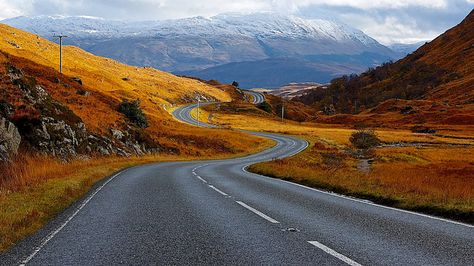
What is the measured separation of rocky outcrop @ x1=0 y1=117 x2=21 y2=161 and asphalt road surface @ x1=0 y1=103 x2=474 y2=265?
1037 centimetres

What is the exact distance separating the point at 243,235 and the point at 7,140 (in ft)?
61.7

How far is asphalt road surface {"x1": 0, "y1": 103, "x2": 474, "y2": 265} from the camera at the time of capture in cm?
757

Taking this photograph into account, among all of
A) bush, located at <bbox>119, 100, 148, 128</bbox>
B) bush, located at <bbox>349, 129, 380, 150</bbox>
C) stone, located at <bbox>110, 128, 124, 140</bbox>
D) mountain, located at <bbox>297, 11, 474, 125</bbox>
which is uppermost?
mountain, located at <bbox>297, 11, 474, 125</bbox>

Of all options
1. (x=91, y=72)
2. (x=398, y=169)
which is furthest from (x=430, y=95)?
(x=398, y=169)

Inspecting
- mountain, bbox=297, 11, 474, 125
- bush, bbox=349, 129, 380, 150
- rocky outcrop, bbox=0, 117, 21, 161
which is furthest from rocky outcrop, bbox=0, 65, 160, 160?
mountain, bbox=297, 11, 474, 125

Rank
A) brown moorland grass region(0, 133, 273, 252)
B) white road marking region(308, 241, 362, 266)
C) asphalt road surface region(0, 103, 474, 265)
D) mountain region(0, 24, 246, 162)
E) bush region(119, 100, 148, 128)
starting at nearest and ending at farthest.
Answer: white road marking region(308, 241, 362, 266) → asphalt road surface region(0, 103, 474, 265) → brown moorland grass region(0, 133, 273, 252) → mountain region(0, 24, 246, 162) → bush region(119, 100, 148, 128)

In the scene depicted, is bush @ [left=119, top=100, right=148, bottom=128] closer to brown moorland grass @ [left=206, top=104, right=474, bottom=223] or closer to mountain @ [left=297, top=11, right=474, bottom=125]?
brown moorland grass @ [left=206, top=104, right=474, bottom=223]

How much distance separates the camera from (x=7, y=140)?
23672 millimetres

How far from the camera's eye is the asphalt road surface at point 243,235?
24.8ft

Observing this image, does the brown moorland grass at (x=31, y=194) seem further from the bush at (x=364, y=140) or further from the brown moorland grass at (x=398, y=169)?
the bush at (x=364, y=140)

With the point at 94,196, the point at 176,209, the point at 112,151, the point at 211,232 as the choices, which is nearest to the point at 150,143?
the point at 112,151

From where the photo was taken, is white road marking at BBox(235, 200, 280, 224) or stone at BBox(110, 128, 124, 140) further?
stone at BBox(110, 128, 124, 140)

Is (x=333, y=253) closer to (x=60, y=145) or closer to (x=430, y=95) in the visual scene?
(x=60, y=145)

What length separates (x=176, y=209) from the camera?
12.9 m
